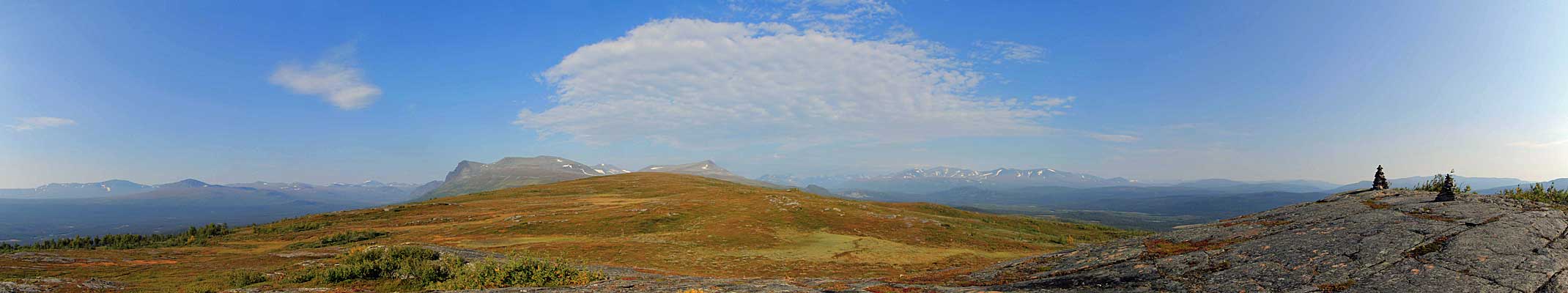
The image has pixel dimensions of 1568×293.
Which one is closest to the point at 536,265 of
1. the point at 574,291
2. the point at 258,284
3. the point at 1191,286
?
the point at 574,291

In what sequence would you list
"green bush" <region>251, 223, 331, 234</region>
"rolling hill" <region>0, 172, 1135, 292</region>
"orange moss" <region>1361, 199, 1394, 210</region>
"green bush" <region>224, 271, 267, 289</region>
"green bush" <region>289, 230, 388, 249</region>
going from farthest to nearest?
1. "green bush" <region>251, 223, 331, 234</region>
2. "green bush" <region>289, 230, 388, 249</region>
3. "rolling hill" <region>0, 172, 1135, 292</region>
4. "green bush" <region>224, 271, 267, 289</region>
5. "orange moss" <region>1361, 199, 1394, 210</region>

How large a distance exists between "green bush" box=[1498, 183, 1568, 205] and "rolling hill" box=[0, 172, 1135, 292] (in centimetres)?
1759

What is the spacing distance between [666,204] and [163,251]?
134 ft

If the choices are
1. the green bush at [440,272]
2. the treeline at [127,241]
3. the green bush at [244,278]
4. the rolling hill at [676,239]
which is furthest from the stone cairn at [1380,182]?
the treeline at [127,241]

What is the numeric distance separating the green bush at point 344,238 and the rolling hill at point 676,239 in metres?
2.12

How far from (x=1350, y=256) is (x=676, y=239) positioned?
128ft

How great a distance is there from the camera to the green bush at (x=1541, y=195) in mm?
15909

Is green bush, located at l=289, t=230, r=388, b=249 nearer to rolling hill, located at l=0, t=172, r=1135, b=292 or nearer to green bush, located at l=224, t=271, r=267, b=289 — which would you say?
rolling hill, located at l=0, t=172, r=1135, b=292

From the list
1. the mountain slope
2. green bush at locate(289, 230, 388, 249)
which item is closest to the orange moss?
the mountain slope

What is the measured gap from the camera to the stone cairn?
22047 millimetres

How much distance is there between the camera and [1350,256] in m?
11.3

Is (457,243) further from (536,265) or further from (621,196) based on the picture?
(621,196)

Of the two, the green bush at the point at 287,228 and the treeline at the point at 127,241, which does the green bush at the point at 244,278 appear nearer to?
the treeline at the point at 127,241

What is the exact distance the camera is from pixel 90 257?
28938mm
